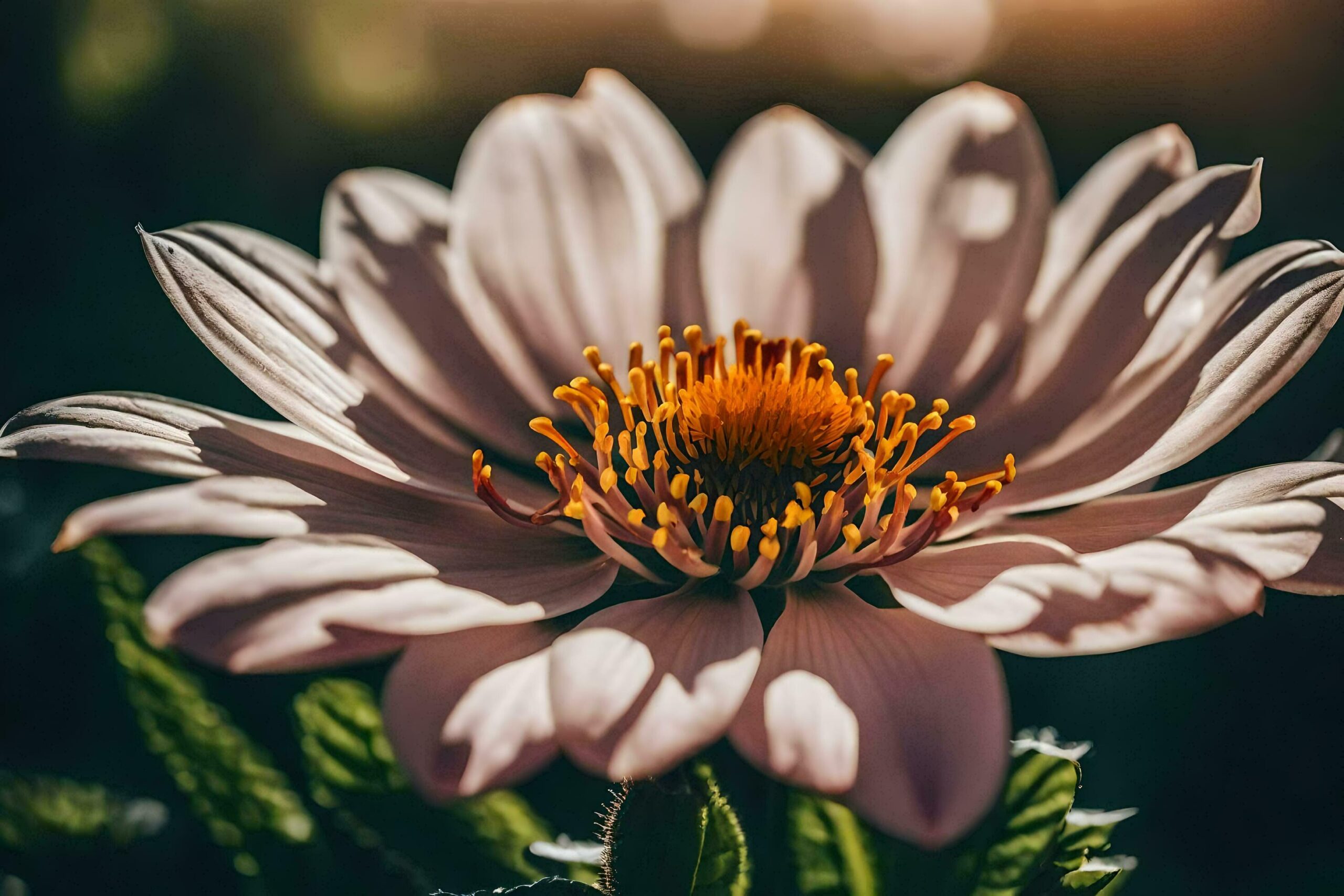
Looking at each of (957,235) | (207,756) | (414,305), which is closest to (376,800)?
(207,756)

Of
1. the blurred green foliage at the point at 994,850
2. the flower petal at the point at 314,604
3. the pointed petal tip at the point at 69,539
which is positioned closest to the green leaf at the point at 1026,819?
the blurred green foliage at the point at 994,850

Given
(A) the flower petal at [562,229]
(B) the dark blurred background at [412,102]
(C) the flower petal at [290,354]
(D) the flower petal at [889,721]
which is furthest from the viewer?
(B) the dark blurred background at [412,102]

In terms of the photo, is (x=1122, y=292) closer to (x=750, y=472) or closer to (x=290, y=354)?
(x=750, y=472)

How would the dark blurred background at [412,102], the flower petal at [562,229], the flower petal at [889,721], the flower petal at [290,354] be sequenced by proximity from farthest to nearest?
the dark blurred background at [412,102] → the flower petal at [562,229] → the flower petal at [290,354] → the flower petal at [889,721]

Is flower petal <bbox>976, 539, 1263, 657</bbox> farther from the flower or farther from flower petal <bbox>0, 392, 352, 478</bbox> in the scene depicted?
flower petal <bbox>0, 392, 352, 478</bbox>

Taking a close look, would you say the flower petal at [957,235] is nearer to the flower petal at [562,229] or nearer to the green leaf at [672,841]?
the flower petal at [562,229]

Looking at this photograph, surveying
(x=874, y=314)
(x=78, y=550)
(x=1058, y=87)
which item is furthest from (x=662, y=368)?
(x=1058, y=87)

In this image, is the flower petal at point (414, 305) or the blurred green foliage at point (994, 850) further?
the flower petal at point (414, 305)
